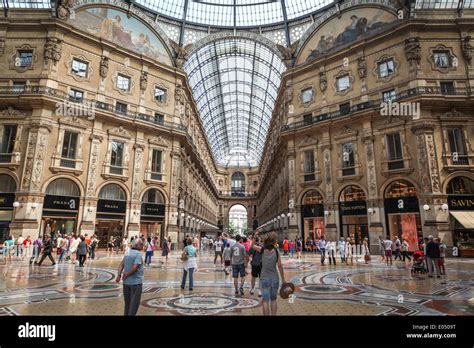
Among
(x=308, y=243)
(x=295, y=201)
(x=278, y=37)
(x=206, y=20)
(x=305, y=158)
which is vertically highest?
(x=206, y=20)

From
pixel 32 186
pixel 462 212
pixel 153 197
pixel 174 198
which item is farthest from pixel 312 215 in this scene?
pixel 32 186

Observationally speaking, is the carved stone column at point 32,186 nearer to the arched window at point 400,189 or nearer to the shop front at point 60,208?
the shop front at point 60,208

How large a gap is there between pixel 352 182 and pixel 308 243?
7.36 m

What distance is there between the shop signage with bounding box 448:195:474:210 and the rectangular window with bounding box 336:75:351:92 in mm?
13566

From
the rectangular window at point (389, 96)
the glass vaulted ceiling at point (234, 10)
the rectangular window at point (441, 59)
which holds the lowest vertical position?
the rectangular window at point (389, 96)

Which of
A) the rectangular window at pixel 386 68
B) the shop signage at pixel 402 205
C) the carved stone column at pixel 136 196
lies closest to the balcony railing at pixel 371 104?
the rectangular window at pixel 386 68

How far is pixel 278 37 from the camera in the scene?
3522 centimetres

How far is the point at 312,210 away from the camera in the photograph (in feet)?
90.3

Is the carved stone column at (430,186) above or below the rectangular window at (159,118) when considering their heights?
below

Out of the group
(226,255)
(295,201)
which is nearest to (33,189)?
(226,255)

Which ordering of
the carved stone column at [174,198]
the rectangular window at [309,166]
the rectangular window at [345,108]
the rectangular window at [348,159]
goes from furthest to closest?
the carved stone column at [174,198] < the rectangular window at [309,166] < the rectangular window at [345,108] < the rectangular window at [348,159]

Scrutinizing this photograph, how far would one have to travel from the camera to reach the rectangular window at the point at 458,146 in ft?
69.5

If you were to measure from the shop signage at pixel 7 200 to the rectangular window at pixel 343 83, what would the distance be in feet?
102
